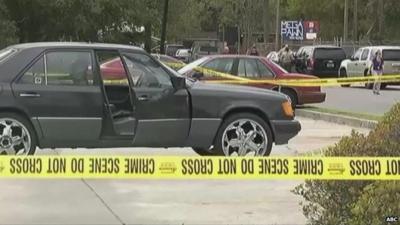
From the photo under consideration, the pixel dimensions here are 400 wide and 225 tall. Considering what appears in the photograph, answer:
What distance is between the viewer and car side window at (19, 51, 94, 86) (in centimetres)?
898

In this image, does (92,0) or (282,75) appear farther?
(92,0)

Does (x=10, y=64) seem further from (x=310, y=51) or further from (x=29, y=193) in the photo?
(x=310, y=51)

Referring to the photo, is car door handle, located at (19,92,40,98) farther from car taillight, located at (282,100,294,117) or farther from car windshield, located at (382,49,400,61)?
car windshield, located at (382,49,400,61)

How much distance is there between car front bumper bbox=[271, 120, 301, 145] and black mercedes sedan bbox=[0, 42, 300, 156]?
14 centimetres

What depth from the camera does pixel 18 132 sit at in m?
8.82

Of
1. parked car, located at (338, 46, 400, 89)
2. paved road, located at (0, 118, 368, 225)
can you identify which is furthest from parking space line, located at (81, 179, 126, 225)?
parked car, located at (338, 46, 400, 89)

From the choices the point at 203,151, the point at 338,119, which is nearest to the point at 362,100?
the point at 338,119

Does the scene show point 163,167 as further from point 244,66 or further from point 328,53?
point 328,53

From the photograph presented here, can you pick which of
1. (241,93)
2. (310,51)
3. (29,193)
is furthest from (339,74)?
(29,193)

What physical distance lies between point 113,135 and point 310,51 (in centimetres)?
2679

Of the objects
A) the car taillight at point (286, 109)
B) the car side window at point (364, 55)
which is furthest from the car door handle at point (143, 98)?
the car side window at point (364, 55)

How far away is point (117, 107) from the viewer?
30.3 feet

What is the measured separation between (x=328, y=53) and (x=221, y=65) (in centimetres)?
1747

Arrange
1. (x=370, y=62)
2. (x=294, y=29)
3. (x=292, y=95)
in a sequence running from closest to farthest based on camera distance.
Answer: (x=292, y=95) → (x=370, y=62) → (x=294, y=29)
